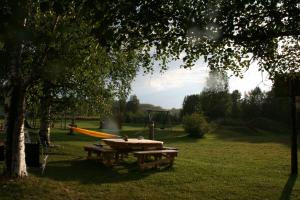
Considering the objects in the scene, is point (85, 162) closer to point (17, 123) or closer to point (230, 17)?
point (17, 123)

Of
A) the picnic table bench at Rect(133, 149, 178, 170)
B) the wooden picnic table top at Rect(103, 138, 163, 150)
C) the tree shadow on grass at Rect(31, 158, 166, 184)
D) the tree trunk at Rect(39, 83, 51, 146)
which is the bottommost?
the tree shadow on grass at Rect(31, 158, 166, 184)

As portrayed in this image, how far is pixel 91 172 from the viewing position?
12.1 metres

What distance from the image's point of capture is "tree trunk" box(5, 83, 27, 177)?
1007 centimetres

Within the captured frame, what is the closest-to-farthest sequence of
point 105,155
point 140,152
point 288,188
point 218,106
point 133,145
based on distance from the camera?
1. point 288,188
2. point 140,152
3. point 133,145
4. point 105,155
5. point 218,106

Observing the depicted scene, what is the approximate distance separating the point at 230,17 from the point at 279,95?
685 cm

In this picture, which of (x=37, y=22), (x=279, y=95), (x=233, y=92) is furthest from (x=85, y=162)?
(x=233, y=92)

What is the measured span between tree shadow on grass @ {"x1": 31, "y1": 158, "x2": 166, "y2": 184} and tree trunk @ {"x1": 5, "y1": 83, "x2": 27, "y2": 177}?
3.49 feet

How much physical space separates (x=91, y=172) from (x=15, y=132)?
284 cm

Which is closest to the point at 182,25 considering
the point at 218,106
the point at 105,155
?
the point at 105,155

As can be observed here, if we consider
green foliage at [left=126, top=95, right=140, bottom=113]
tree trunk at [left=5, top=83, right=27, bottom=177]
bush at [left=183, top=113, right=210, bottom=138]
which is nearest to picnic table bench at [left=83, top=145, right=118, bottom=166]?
tree trunk at [left=5, top=83, right=27, bottom=177]

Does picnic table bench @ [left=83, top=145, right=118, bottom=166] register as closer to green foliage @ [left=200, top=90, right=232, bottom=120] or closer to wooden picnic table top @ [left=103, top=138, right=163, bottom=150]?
wooden picnic table top @ [left=103, top=138, right=163, bottom=150]

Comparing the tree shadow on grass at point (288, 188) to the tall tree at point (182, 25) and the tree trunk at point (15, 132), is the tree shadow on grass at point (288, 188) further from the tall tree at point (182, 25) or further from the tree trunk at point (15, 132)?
the tree trunk at point (15, 132)

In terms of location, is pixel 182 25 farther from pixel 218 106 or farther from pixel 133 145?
pixel 218 106

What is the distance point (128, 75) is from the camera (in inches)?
806
